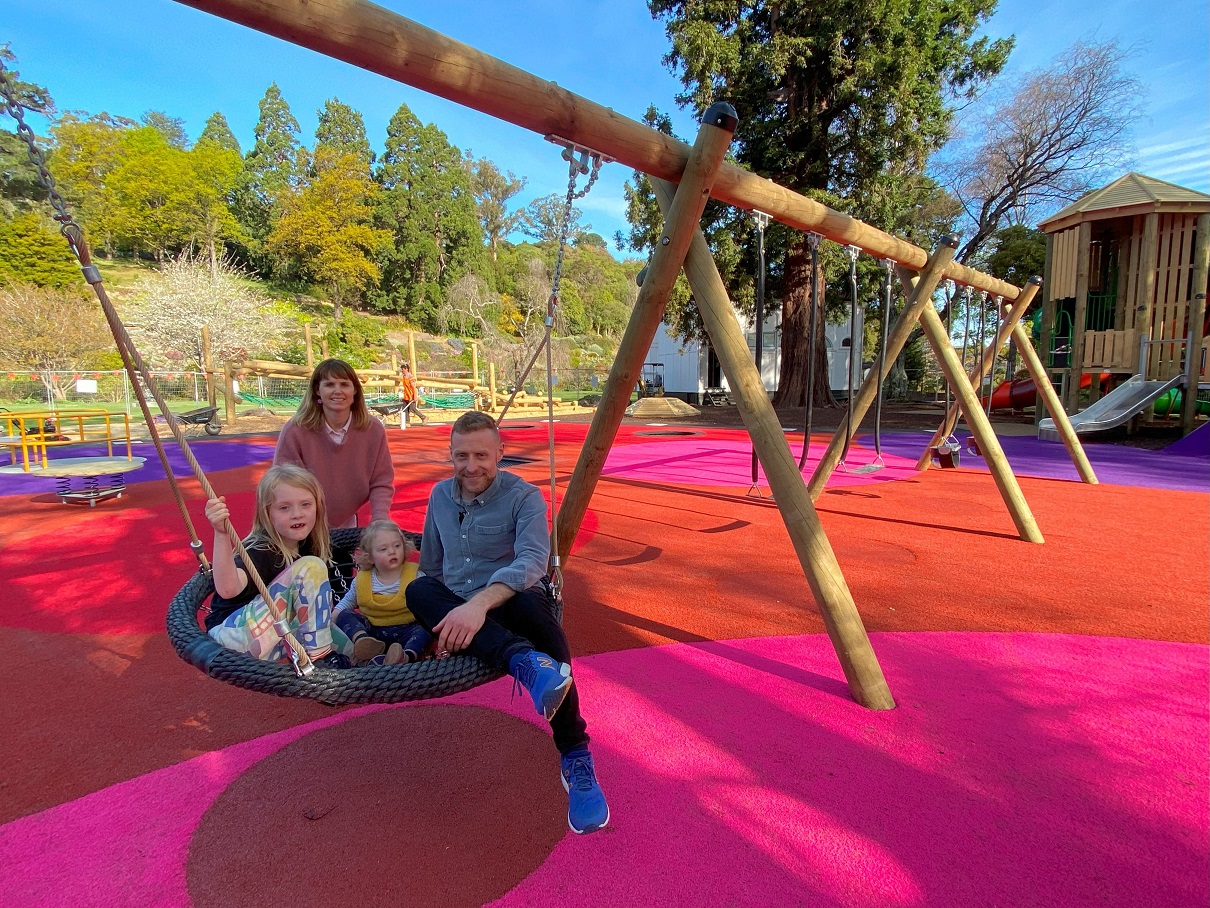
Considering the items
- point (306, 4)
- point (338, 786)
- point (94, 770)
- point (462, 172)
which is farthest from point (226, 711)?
point (462, 172)

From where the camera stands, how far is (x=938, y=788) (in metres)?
1.83

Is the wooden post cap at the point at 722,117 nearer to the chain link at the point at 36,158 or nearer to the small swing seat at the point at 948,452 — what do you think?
the chain link at the point at 36,158

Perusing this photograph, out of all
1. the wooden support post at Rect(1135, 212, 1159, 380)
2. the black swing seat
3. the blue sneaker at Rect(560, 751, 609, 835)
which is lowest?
the blue sneaker at Rect(560, 751, 609, 835)

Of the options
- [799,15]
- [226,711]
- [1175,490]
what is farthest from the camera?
[799,15]

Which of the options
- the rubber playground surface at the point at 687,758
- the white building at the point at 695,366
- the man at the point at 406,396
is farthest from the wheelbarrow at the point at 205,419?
the white building at the point at 695,366

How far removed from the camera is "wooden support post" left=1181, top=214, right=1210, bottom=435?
10.6 metres

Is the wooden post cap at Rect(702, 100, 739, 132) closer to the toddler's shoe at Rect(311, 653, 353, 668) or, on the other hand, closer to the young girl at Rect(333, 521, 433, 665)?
the young girl at Rect(333, 521, 433, 665)

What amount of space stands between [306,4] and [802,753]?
255 centimetres

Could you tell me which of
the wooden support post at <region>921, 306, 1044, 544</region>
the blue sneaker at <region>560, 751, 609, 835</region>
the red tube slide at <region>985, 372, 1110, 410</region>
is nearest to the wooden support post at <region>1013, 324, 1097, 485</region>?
the wooden support post at <region>921, 306, 1044, 544</region>

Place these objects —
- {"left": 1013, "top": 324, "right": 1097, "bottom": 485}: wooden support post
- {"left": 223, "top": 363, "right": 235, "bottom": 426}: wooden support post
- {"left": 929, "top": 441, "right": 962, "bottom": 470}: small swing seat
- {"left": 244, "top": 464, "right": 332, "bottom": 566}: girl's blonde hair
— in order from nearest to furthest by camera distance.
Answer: {"left": 244, "top": 464, "right": 332, "bottom": 566}: girl's blonde hair, {"left": 1013, "top": 324, "right": 1097, "bottom": 485}: wooden support post, {"left": 929, "top": 441, "right": 962, "bottom": 470}: small swing seat, {"left": 223, "top": 363, "right": 235, "bottom": 426}: wooden support post

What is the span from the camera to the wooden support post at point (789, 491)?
2.31 meters

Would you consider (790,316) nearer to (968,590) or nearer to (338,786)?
(968,590)

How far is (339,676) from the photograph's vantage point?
157 cm

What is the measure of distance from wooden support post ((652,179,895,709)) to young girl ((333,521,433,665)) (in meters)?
1.38
